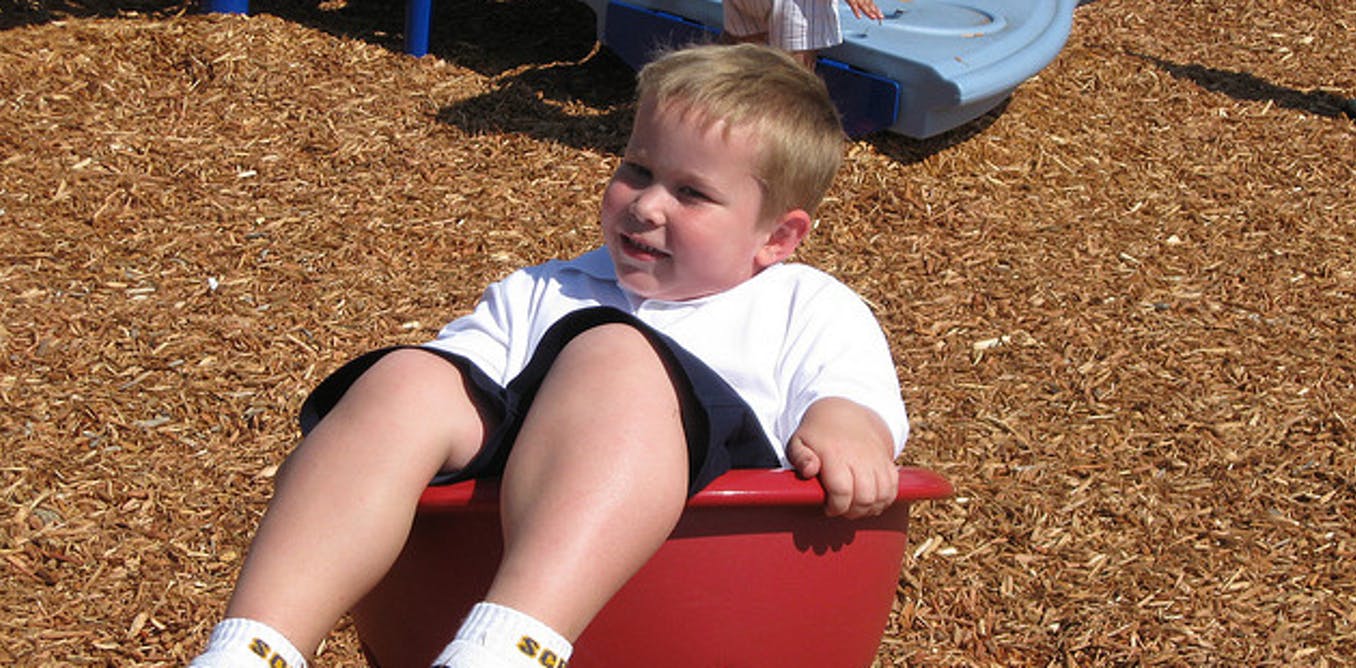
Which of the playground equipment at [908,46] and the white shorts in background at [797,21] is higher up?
the white shorts in background at [797,21]

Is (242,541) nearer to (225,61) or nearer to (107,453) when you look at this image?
(107,453)

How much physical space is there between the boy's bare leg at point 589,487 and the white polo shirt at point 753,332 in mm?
288

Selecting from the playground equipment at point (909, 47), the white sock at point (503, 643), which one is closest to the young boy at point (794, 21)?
the playground equipment at point (909, 47)

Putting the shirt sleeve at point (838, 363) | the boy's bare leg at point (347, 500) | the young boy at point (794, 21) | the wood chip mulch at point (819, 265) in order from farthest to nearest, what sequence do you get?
the young boy at point (794, 21), the wood chip mulch at point (819, 265), the shirt sleeve at point (838, 363), the boy's bare leg at point (347, 500)

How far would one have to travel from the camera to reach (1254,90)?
582cm

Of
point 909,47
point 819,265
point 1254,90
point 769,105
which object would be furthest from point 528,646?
point 1254,90

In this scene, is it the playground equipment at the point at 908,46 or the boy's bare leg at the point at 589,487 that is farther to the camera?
the playground equipment at the point at 908,46

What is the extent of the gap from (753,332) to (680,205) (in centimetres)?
21

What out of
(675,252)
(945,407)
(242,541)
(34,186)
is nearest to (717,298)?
(675,252)

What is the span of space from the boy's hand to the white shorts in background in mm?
2828

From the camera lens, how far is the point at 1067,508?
3266mm

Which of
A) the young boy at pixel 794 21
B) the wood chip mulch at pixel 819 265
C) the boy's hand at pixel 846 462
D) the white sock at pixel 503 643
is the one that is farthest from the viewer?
the young boy at pixel 794 21

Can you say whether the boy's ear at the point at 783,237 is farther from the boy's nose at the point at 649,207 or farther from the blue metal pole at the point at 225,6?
the blue metal pole at the point at 225,6

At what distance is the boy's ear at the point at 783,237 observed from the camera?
2246mm
